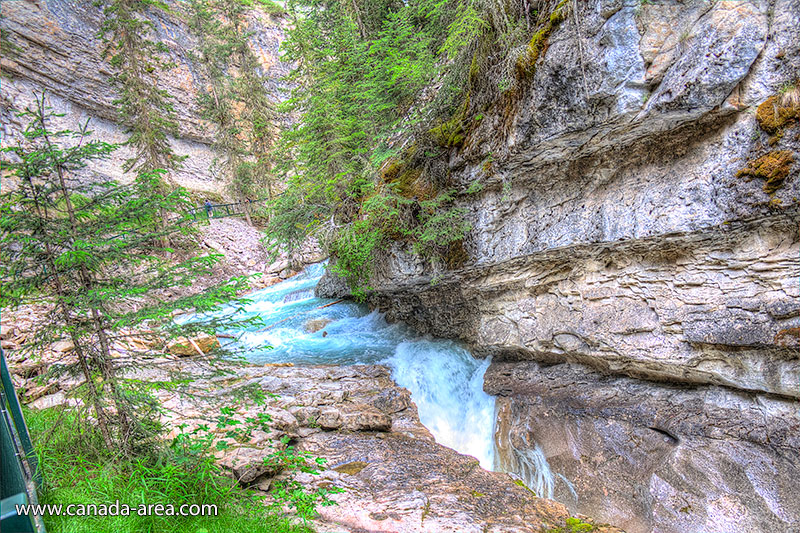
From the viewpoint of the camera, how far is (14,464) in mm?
2236

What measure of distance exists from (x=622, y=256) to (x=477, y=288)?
9.10 ft

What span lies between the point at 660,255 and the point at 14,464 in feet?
23.1

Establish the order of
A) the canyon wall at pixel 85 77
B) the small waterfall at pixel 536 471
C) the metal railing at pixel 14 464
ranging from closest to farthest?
the metal railing at pixel 14 464
the small waterfall at pixel 536 471
the canyon wall at pixel 85 77

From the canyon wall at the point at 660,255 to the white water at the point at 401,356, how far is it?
0.68 metres

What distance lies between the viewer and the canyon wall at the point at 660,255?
12.7 ft

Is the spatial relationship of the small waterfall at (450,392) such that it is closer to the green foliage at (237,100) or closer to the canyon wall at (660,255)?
the canyon wall at (660,255)

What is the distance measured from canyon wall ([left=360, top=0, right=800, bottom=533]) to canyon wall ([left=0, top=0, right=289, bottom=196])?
60.0ft

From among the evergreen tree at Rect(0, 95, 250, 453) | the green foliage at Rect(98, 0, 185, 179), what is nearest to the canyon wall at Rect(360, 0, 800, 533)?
the evergreen tree at Rect(0, 95, 250, 453)

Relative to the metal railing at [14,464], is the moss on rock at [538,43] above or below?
above

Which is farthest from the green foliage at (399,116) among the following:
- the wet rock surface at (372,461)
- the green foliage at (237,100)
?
the green foliage at (237,100)

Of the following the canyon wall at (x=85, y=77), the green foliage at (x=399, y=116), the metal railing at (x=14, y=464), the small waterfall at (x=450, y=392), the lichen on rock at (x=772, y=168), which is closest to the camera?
the metal railing at (x=14, y=464)

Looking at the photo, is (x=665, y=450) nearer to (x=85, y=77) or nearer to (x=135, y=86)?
(x=135, y=86)

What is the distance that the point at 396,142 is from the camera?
26.8 feet

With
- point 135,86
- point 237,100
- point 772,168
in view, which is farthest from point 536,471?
point 237,100
